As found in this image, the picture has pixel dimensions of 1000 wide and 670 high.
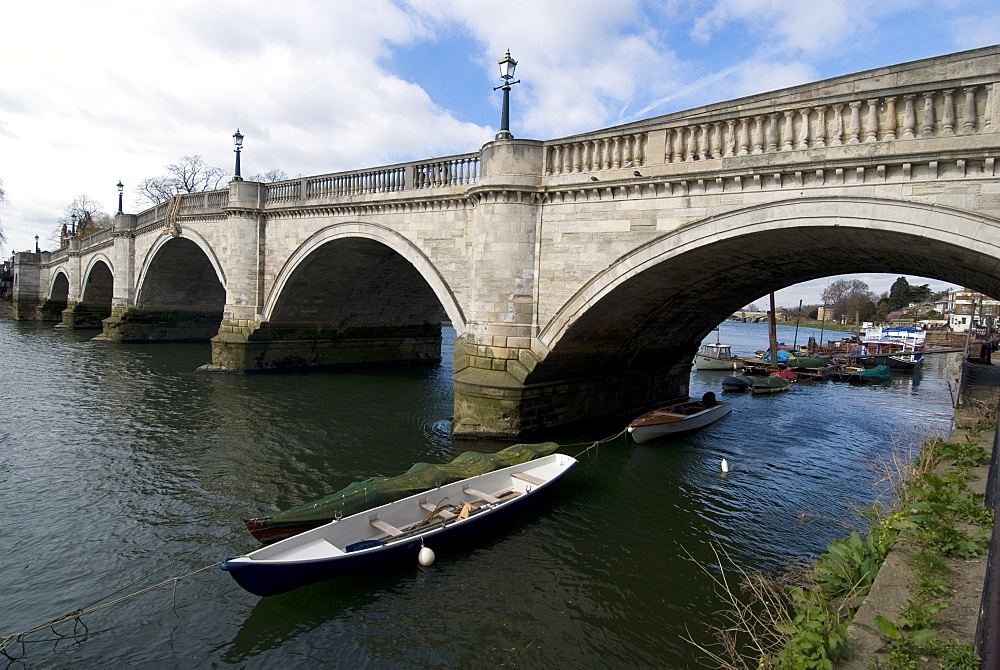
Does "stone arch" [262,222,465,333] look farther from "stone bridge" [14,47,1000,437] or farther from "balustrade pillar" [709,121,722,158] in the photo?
"balustrade pillar" [709,121,722,158]

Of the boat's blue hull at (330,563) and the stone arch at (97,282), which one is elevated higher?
the stone arch at (97,282)

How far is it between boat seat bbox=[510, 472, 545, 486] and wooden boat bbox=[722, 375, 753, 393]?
46.2ft

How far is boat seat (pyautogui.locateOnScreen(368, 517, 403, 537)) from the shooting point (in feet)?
23.0

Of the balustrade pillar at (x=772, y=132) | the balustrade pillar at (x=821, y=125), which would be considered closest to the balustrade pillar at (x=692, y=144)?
the balustrade pillar at (x=772, y=132)

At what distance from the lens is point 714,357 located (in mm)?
29922

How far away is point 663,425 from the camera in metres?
13.1

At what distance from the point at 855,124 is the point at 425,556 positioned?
7.64 metres

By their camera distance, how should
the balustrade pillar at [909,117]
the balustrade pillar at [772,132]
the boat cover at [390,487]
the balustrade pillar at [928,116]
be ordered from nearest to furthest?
the boat cover at [390,487]
the balustrade pillar at [928,116]
the balustrade pillar at [909,117]
the balustrade pillar at [772,132]

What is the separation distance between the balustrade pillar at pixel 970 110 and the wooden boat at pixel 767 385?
1478 centimetres

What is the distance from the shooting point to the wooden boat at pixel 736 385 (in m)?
21.2

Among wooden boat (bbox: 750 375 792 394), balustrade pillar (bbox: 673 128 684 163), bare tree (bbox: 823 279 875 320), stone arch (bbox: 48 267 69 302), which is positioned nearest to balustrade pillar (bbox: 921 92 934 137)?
balustrade pillar (bbox: 673 128 684 163)

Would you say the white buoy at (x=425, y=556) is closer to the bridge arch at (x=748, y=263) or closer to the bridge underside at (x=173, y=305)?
the bridge arch at (x=748, y=263)

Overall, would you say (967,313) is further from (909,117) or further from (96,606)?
(96,606)

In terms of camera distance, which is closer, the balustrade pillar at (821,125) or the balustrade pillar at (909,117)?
the balustrade pillar at (909,117)
